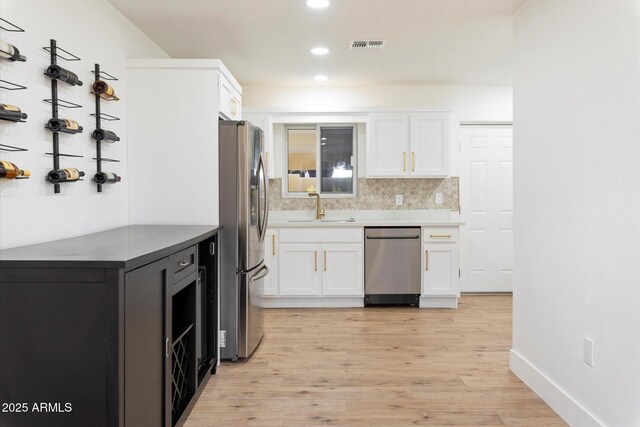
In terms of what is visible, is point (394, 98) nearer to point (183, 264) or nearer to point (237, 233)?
point (237, 233)

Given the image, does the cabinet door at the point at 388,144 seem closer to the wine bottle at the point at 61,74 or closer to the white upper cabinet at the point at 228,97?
the white upper cabinet at the point at 228,97

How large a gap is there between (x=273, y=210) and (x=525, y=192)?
3107mm

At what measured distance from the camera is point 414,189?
5258 millimetres

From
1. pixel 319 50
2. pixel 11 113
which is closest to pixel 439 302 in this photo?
pixel 319 50

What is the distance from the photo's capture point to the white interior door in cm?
533

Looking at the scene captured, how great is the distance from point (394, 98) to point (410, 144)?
652mm

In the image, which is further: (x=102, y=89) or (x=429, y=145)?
(x=429, y=145)

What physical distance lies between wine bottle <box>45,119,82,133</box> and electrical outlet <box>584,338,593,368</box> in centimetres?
282

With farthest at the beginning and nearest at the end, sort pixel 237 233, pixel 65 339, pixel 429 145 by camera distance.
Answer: pixel 429 145, pixel 237 233, pixel 65 339

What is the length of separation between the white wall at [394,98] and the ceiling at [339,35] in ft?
1.09

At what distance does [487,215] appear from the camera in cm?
535

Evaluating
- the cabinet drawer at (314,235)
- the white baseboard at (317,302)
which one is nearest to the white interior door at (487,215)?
the white baseboard at (317,302)

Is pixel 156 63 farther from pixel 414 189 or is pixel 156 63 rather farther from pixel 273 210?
pixel 414 189

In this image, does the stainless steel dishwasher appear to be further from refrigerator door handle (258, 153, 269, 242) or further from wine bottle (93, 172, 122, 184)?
wine bottle (93, 172, 122, 184)
